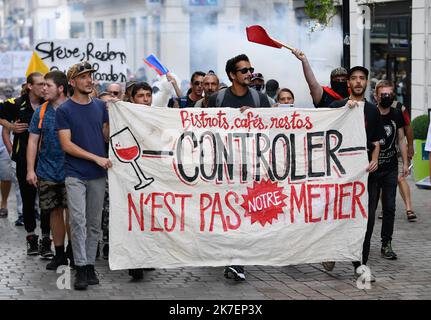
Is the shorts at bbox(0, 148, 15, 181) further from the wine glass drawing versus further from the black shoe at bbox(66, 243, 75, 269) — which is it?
the wine glass drawing

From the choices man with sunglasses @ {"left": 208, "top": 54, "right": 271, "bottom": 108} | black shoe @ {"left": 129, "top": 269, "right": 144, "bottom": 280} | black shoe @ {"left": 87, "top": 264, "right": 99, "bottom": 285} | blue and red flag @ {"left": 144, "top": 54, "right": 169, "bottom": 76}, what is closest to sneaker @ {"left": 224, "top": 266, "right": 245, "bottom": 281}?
black shoe @ {"left": 129, "top": 269, "right": 144, "bottom": 280}

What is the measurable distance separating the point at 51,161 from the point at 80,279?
116 centimetres

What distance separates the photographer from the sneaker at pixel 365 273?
25.6 feet

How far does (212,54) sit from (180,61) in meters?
3.82

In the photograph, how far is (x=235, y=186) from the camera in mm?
7840

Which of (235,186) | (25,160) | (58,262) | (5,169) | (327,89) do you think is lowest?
(58,262)

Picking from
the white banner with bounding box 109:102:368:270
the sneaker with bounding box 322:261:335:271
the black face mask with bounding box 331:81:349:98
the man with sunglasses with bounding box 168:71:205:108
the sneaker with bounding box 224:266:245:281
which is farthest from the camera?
the man with sunglasses with bounding box 168:71:205:108

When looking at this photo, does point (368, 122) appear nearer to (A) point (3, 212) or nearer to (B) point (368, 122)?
(B) point (368, 122)

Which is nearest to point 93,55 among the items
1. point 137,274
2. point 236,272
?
point 137,274

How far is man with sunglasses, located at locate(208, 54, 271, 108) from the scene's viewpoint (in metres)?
8.12

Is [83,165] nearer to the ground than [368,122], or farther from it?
nearer to the ground

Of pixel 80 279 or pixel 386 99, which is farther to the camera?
pixel 386 99

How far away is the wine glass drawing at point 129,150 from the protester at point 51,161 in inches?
27.4

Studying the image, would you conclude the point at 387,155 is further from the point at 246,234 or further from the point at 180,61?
the point at 180,61
